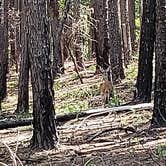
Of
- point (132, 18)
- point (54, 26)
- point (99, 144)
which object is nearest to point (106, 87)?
point (99, 144)

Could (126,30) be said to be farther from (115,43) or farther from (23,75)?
(23,75)

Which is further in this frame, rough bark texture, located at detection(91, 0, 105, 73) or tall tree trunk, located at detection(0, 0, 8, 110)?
tall tree trunk, located at detection(0, 0, 8, 110)

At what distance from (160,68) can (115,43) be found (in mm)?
9053

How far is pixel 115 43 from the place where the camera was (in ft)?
58.9

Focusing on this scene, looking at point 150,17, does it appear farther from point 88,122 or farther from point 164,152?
point 164,152

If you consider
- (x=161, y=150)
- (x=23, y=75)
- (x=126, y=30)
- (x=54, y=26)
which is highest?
(x=54, y=26)

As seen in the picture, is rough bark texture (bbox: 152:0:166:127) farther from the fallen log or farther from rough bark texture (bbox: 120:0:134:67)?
rough bark texture (bbox: 120:0:134:67)

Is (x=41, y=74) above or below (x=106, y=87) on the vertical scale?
above

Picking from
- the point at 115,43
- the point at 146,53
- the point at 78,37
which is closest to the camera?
the point at 146,53

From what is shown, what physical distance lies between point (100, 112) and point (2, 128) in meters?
2.17

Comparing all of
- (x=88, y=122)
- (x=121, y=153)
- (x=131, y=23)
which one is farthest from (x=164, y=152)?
(x=131, y=23)

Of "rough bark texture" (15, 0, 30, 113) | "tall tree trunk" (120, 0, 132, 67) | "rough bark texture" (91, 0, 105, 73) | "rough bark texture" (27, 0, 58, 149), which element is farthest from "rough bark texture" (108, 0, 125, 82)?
"rough bark texture" (27, 0, 58, 149)

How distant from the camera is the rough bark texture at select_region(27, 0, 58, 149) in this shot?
8281 mm

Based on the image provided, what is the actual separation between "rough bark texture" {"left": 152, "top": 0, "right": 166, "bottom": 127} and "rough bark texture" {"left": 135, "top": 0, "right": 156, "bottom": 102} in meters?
2.38
